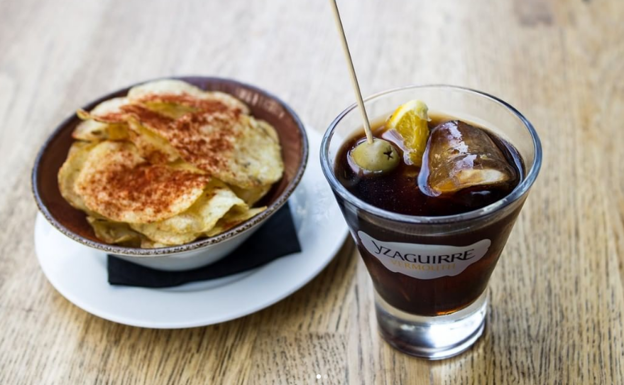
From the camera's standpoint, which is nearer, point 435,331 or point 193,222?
point 435,331

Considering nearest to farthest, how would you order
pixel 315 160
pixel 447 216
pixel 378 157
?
pixel 447 216 < pixel 378 157 < pixel 315 160

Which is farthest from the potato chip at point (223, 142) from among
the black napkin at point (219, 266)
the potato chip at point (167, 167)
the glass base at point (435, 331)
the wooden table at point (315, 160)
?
the glass base at point (435, 331)

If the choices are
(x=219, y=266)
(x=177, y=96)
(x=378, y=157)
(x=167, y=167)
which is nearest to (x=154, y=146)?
(x=167, y=167)

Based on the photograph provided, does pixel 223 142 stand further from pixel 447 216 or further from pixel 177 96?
pixel 447 216

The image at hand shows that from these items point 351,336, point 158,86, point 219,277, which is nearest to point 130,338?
point 219,277

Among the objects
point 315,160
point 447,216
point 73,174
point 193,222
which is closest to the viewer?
point 447,216

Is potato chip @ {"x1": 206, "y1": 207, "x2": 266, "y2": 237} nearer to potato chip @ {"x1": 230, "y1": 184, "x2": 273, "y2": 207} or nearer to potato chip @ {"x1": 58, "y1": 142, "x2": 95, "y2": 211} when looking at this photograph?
potato chip @ {"x1": 230, "y1": 184, "x2": 273, "y2": 207}

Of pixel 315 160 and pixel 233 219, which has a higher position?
pixel 233 219

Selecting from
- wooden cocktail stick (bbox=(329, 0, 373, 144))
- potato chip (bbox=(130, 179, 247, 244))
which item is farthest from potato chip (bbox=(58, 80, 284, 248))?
wooden cocktail stick (bbox=(329, 0, 373, 144))
